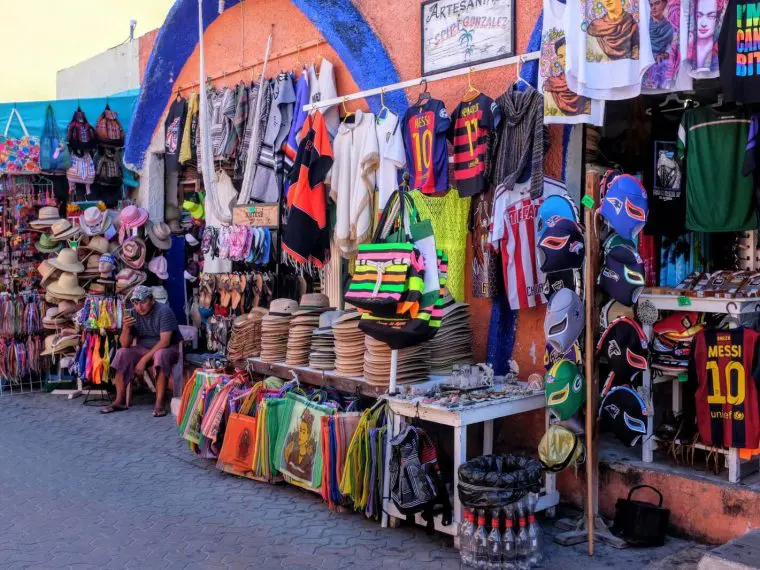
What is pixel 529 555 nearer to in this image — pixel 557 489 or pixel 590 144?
pixel 557 489

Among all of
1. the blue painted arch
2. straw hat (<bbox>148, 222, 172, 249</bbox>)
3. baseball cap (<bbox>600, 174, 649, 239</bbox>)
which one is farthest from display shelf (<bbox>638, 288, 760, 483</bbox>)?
straw hat (<bbox>148, 222, 172, 249</bbox>)

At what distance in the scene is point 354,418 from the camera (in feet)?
19.2

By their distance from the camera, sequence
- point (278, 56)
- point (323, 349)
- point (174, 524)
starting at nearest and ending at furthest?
1. point (174, 524)
2. point (323, 349)
3. point (278, 56)

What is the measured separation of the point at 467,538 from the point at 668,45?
10.7 feet

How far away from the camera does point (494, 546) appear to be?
4.67m

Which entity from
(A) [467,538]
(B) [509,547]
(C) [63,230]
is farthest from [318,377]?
(C) [63,230]

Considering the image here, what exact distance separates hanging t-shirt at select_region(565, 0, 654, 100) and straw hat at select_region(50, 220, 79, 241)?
7.49 metres

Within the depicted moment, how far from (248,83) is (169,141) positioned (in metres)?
1.75

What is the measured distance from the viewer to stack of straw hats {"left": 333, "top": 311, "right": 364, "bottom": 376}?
6.31 metres

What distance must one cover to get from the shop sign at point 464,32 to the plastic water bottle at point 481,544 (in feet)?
11.6

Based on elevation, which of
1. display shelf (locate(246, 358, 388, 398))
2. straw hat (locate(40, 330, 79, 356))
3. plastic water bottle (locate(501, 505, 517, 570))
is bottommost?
plastic water bottle (locate(501, 505, 517, 570))

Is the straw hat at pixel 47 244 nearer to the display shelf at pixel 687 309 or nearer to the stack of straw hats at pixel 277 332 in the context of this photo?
the stack of straw hats at pixel 277 332

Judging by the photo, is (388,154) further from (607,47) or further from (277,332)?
(607,47)

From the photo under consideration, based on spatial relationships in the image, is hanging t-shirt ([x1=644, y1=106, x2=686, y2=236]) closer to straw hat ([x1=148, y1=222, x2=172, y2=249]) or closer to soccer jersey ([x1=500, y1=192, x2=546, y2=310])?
soccer jersey ([x1=500, y1=192, x2=546, y2=310])
